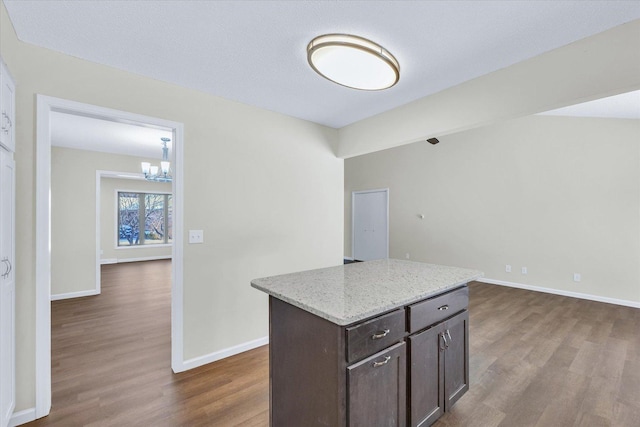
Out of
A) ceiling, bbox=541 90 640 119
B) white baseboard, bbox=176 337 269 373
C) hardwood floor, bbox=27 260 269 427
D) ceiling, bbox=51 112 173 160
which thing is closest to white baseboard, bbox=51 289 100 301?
hardwood floor, bbox=27 260 269 427

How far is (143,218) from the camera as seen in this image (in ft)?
27.2

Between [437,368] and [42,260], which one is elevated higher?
[42,260]

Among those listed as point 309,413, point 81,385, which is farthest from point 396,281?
point 81,385

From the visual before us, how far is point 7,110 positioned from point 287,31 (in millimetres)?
1633

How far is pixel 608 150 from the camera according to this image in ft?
13.6

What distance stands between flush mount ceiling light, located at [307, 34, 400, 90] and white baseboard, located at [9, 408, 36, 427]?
2.83 metres

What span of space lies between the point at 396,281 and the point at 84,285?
514cm

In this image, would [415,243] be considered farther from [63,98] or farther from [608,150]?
[63,98]

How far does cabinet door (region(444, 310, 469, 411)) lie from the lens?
1734mm

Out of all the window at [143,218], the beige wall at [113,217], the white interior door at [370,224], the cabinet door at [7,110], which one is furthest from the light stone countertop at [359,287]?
the window at [143,218]

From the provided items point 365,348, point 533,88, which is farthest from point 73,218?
point 533,88

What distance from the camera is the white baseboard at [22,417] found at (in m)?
1.74

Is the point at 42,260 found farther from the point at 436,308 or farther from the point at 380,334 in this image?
the point at 436,308

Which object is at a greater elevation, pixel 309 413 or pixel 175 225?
pixel 175 225
